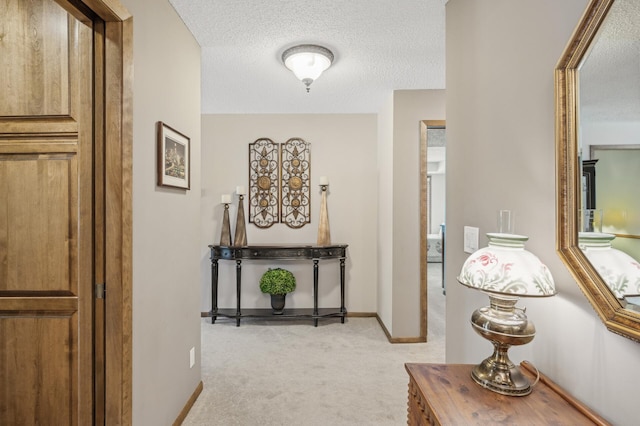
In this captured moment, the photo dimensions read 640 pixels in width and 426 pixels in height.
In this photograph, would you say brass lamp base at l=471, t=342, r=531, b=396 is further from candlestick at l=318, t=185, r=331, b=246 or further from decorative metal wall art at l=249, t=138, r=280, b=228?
decorative metal wall art at l=249, t=138, r=280, b=228

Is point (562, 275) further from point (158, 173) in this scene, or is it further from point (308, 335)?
point (308, 335)

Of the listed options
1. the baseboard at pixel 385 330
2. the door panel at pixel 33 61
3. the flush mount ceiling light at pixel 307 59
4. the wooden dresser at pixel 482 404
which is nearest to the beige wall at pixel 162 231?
the door panel at pixel 33 61

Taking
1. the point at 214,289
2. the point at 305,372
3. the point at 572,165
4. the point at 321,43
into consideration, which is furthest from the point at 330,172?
the point at 572,165

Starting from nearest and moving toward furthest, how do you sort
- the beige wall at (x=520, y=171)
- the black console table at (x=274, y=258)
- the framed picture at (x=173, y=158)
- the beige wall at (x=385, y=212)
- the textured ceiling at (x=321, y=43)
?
the beige wall at (x=520, y=171), the framed picture at (x=173, y=158), the textured ceiling at (x=321, y=43), the beige wall at (x=385, y=212), the black console table at (x=274, y=258)

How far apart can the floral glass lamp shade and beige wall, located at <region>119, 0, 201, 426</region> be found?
146 cm

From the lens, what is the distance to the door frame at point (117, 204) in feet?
4.71

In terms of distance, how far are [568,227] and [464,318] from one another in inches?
33.4

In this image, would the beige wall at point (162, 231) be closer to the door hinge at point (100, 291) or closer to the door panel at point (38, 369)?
the door hinge at point (100, 291)

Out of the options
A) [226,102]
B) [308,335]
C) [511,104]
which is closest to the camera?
[511,104]

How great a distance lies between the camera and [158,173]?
1.76m

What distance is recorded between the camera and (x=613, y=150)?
89 centimetres

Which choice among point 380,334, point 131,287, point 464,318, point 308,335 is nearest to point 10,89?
point 131,287

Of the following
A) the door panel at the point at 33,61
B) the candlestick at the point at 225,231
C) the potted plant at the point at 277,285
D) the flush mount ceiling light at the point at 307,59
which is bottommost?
the potted plant at the point at 277,285

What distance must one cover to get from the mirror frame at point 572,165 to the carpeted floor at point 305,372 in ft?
5.19
